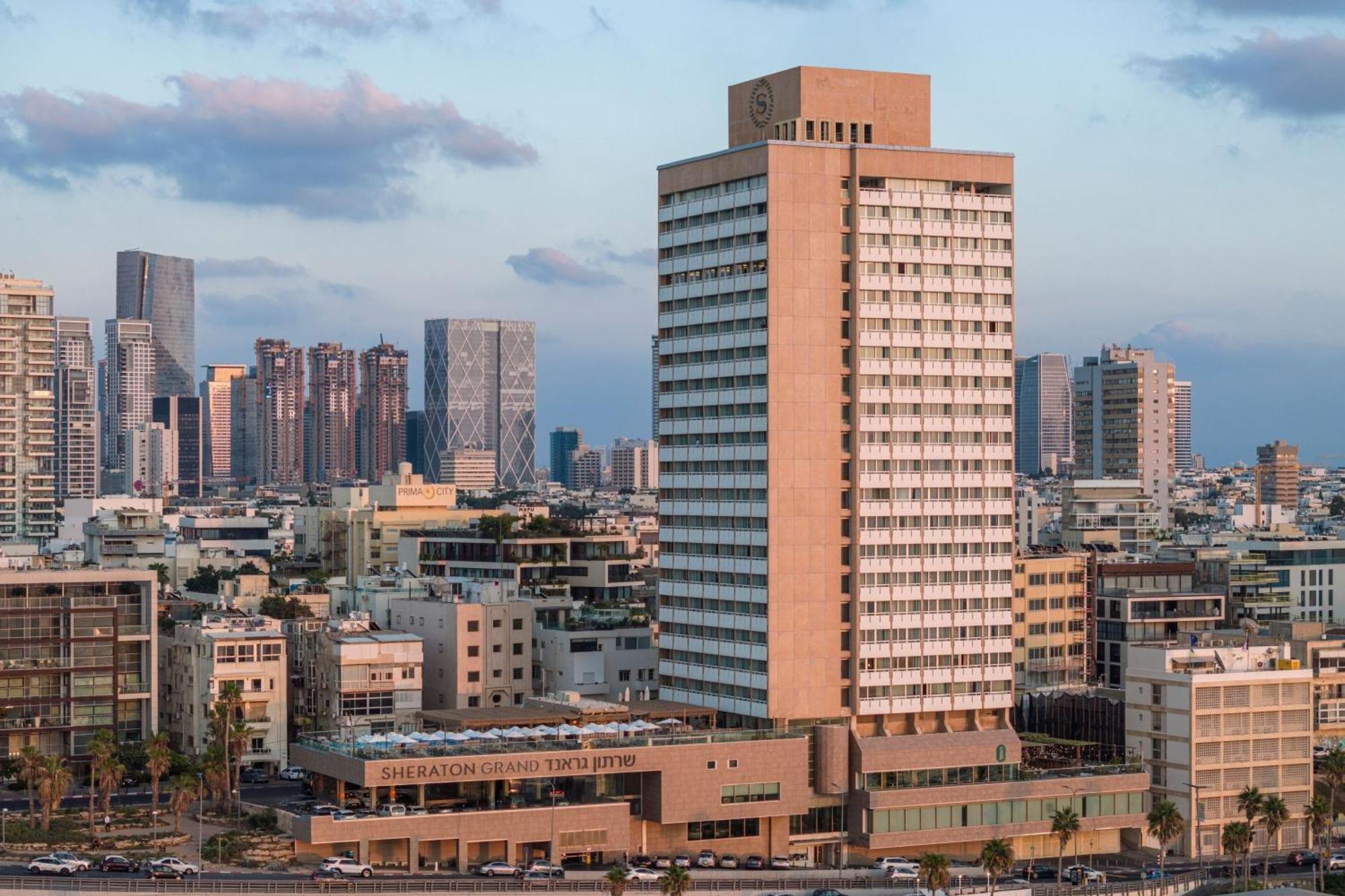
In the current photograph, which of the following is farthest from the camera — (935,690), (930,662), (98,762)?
(935,690)

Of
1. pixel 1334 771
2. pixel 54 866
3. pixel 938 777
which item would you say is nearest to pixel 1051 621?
pixel 938 777

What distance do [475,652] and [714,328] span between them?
34.2 metres

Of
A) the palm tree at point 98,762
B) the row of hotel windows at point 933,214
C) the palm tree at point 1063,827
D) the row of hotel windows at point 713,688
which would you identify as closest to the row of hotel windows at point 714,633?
the row of hotel windows at point 713,688

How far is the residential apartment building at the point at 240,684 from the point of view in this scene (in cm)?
15038

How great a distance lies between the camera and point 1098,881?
122 meters

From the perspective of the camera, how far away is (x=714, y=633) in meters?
136

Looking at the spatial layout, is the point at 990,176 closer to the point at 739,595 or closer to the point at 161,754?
the point at 739,595

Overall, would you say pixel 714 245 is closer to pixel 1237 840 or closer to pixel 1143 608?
pixel 1237 840

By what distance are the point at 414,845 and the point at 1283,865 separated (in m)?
53.7

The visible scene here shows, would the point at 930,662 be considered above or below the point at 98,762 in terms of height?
above

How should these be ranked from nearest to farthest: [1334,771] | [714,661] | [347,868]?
[347,868] < [1334,771] < [714,661]

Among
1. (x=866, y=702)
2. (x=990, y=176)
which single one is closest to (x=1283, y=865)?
(x=866, y=702)

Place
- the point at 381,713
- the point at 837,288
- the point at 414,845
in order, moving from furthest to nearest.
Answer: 1. the point at 381,713
2. the point at 837,288
3. the point at 414,845

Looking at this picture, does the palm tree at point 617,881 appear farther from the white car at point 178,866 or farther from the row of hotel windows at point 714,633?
the row of hotel windows at point 714,633
